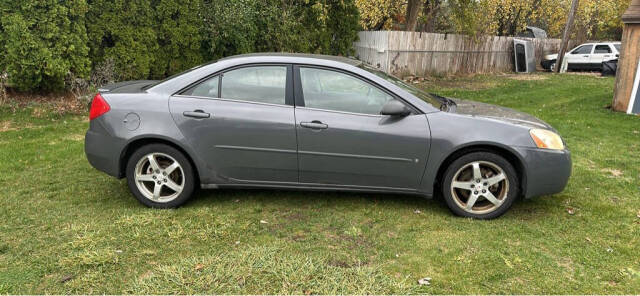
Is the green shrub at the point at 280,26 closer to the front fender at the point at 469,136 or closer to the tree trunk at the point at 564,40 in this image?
the front fender at the point at 469,136

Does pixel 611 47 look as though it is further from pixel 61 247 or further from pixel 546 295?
pixel 61 247

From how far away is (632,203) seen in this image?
15.2ft

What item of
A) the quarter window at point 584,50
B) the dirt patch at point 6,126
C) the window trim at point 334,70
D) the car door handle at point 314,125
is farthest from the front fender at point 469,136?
the quarter window at point 584,50

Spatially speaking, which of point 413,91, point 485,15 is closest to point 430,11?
point 485,15

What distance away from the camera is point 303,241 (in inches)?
146

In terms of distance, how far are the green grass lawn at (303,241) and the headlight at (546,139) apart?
2.29ft

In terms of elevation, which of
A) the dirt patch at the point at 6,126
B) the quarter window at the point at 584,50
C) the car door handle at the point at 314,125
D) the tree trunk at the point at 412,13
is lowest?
the dirt patch at the point at 6,126

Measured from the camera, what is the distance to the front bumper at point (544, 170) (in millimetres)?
3988

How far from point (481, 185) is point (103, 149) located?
3483 mm

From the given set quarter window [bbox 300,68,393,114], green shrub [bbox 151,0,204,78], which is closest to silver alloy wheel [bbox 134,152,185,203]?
quarter window [bbox 300,68,393,114]

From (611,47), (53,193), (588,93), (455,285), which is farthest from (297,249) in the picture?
(611,47)

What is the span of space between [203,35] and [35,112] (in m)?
3.73

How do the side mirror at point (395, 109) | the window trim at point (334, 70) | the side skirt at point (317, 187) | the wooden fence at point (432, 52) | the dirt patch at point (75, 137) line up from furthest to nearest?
the wooden fence at point (432, 52), the dirt patch at point (75, 137), the side skirt at point (317, 187), the window trim at point (334, 70), the side mirror at point (395, 109)

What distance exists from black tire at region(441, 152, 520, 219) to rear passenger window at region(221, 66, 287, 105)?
5.47ft
